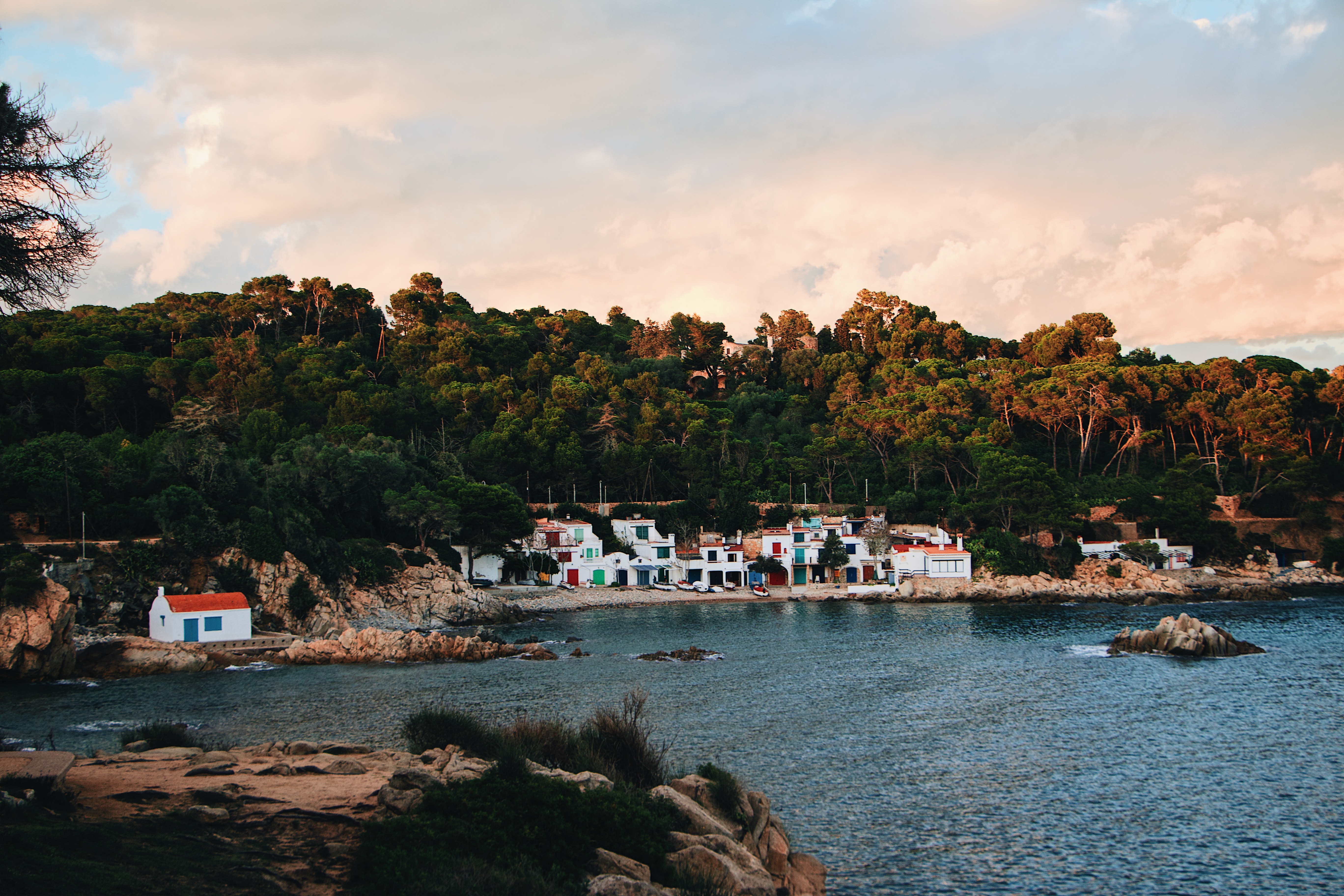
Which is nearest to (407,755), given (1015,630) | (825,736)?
(825,736)

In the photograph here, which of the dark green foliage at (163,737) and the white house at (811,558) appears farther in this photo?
the white house at (811,558)

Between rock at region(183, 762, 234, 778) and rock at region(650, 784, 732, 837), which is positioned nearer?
rock at region(650, 784, 732, 837)

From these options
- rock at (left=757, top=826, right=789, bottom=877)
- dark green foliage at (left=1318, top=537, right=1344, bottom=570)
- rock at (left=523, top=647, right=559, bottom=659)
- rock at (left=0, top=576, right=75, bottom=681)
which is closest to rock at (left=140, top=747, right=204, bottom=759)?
rock at (left=757, top=826, right=789, bottom=877)

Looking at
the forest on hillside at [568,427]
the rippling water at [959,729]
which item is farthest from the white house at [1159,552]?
the rippling water at [959,729]

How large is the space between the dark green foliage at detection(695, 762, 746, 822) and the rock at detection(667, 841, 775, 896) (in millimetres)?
1977

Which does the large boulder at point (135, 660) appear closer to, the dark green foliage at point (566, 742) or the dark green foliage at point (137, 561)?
the dark green foliage at point (137, 561)

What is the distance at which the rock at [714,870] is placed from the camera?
10188 millimetres

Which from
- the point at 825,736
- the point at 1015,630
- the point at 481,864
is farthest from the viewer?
the point at 1015,630

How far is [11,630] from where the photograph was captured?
1035 inches

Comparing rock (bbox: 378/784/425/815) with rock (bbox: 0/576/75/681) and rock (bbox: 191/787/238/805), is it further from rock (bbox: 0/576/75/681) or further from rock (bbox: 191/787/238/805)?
rock (bbox: 0/576/75/681)

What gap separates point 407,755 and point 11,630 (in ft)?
60.3

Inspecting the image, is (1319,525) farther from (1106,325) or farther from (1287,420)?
(1106,325)

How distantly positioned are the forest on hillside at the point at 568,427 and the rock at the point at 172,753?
21499 millimetres

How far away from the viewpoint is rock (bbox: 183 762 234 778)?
13.3 m
